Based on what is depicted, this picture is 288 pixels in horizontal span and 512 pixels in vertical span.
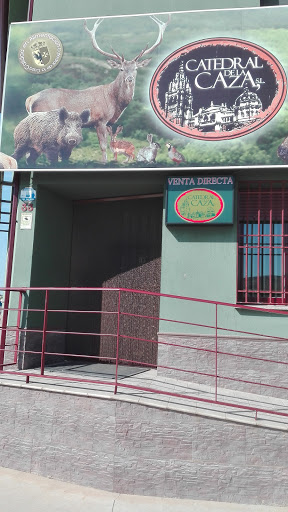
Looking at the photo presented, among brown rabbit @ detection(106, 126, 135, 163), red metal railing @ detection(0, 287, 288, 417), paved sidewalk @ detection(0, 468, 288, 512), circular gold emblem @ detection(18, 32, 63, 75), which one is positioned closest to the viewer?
paved sidewalk @ detection(0, 468, 288, 512)

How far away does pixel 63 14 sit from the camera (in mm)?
7977

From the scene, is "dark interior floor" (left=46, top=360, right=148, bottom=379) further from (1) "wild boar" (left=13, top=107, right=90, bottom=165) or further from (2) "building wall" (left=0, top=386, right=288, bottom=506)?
(1) "wild boar" (left=13, top=107, right=90, bottom=165)

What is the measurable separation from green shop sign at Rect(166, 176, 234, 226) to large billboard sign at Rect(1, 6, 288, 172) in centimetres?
26

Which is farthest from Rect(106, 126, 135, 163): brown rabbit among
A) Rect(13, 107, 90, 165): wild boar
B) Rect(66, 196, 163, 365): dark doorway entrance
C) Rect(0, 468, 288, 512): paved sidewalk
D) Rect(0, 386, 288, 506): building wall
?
Rect(0, 468, 288, 512): paved sidewalk

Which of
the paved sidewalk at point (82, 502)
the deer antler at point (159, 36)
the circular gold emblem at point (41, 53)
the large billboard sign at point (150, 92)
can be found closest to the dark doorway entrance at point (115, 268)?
the large billboard sign at point (150, 92)

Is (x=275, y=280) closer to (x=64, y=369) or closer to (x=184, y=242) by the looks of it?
(x=184, y=242)

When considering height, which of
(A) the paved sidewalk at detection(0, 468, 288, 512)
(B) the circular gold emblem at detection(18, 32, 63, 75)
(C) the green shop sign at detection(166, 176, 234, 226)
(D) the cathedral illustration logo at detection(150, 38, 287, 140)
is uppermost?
(B) the circular gold emblem at detection(18, 32, 63, 75)

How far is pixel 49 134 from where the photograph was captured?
24.4ft

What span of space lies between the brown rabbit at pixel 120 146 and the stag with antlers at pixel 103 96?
118mm

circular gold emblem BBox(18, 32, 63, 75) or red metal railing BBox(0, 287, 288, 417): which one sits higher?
circular gold emblem BBox(18, 32, 63, 75)

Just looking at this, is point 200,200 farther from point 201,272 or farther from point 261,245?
point 261,245

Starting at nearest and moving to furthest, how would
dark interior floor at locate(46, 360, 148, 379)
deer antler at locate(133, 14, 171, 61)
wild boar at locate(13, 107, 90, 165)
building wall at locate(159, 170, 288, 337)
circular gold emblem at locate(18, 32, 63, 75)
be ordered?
building wall at locate(159, 170, 288, 337), dark interior floor at locate(46, 360, 148, 379), deer antler at locate(133, 14, 171, 61), wild boar at locate(13, 107, 90, 165), circular gold emblem at locate(18, 32, 63, 75)

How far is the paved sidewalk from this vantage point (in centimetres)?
459

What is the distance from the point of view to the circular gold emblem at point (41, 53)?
7.61 m
